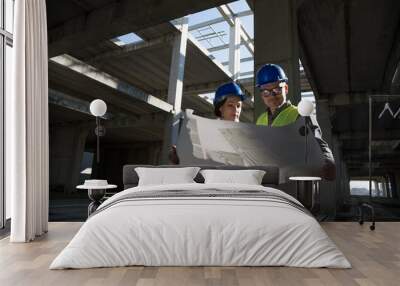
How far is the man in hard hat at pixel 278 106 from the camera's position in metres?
4.86

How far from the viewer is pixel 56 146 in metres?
14.5

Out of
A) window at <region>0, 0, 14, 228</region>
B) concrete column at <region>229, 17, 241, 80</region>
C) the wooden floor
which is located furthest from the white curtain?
concrete column at <region>229, 17, 241, 80</region>

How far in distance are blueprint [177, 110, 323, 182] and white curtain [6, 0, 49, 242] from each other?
178cm

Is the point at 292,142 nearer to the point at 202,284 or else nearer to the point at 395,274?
the point at 395,274

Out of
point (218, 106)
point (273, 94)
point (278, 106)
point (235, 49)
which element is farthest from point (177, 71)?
point (278, 106)

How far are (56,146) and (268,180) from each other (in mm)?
11797

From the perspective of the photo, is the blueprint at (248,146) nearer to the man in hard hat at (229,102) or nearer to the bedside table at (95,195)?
the man in hard hat at (229,102)

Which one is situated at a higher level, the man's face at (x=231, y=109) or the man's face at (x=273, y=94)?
the man's face at (x=273, y=94)

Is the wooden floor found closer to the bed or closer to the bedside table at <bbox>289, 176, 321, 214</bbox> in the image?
the bed

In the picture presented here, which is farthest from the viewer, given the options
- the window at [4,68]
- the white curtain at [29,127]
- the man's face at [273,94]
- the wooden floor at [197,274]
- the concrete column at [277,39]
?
the concrete column at [277,39]

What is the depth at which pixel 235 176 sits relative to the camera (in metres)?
4.13

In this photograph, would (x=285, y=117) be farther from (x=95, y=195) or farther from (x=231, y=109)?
(x=95, y=195)

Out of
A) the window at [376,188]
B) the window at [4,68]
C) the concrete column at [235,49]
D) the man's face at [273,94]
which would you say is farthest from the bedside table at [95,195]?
the concrete column at [235,49]

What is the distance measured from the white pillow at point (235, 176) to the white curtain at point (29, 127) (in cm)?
178
